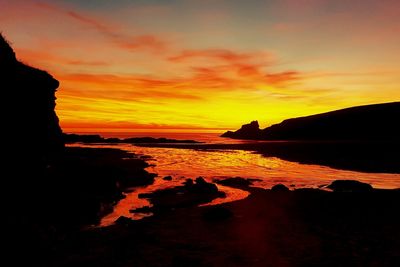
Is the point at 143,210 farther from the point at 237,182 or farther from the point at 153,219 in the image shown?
the point at 237,182

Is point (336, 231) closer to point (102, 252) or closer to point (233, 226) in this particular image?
point (233, 226)

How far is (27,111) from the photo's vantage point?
926 inches

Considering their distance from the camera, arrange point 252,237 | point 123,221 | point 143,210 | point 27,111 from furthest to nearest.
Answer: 1. point 143,210
2. point 27,111
3. point 123,221
4. point 252,237

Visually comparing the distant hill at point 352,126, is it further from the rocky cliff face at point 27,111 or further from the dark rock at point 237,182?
the rocky cliff face at point 27,111

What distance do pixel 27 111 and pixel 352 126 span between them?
503 feet

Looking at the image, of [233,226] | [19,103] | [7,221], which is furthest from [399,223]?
[19,103]

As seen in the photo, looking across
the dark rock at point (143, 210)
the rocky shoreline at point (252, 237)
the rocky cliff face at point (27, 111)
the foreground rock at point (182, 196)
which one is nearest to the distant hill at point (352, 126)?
the foreground rock at point (182, 196)

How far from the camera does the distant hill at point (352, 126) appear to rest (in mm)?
139625

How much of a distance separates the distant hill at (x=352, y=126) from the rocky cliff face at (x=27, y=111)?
130911 mm

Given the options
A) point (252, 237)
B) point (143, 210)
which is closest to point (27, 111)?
point (143, 210)

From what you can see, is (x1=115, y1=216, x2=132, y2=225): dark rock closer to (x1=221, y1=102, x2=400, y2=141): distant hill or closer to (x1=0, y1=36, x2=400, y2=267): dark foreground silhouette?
(x1=0, y1=36, x2=400, y2=267): dark foreground silhouette

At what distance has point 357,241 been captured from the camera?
1755cm

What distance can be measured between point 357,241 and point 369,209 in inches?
323

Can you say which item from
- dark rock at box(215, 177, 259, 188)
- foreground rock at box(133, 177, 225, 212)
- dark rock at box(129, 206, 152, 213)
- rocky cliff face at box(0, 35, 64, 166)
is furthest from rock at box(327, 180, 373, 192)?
rocky cliff face at box(0, 35, 64, 166)
